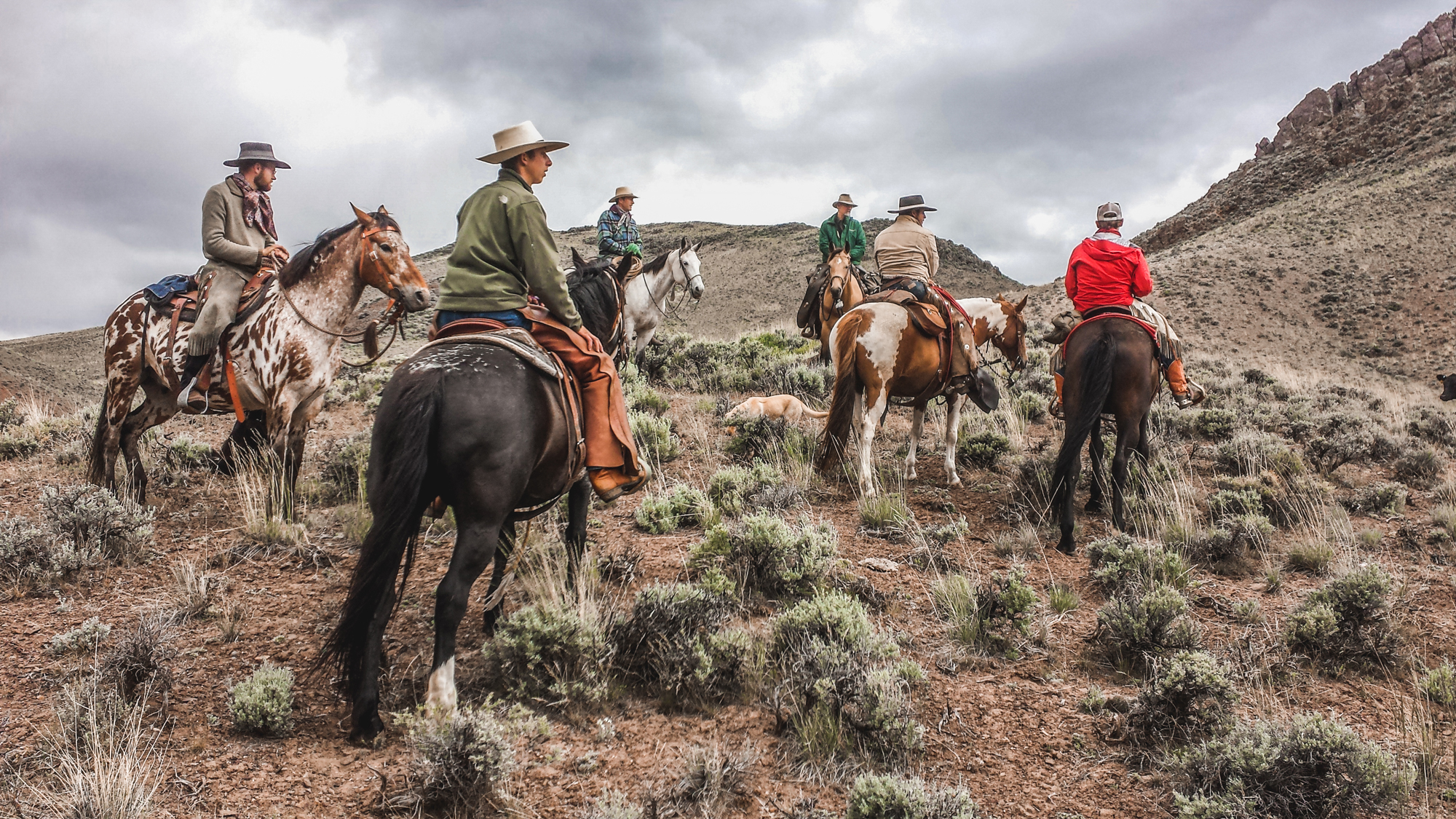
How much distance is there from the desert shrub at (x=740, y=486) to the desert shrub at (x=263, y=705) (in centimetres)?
378

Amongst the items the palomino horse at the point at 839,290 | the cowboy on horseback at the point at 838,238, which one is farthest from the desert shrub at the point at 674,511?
the cowboy on horseback at the point at 838,238

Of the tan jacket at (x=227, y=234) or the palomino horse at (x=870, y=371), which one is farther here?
the palomino horse at (x=870, y=371)

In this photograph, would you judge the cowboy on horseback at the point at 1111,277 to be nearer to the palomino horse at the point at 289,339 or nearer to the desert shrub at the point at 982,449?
the desert shrub at the point at 982,449

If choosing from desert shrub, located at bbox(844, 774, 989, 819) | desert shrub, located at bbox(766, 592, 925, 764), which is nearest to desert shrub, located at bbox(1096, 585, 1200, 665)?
desert shrub, located at bbox(766, 592, 925, 764)

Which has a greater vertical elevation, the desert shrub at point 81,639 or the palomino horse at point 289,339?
the palomino horse at point 289,339

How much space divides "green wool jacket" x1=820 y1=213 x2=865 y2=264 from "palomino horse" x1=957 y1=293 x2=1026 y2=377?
11.3 feet

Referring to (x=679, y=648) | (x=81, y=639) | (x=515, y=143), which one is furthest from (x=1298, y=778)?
(x=81, y=639)

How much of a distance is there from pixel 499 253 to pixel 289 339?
122 inches

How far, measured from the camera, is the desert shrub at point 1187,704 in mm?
3484

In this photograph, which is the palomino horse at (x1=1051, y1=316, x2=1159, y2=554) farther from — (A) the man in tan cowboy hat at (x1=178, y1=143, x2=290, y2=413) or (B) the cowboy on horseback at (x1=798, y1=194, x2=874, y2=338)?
(A) the man in tan cowboy hat at (x1=178, y1=143, x2=290, y2=413)

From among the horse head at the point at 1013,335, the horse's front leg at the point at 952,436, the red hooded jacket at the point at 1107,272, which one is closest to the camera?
the red hooded jacket at the point at 1107,272

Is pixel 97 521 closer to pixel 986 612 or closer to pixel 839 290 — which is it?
pixel 986 612

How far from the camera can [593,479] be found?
440 cm

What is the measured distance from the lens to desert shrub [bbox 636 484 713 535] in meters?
6.20
